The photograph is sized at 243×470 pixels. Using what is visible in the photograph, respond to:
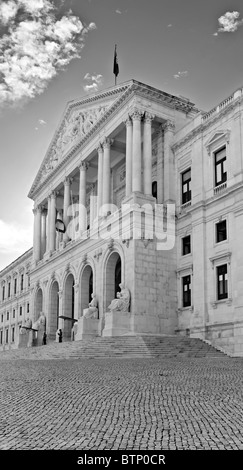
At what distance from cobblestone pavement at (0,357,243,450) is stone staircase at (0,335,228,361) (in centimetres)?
986

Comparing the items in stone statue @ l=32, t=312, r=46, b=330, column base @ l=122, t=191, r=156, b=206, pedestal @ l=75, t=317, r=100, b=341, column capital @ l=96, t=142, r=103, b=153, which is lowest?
pedestal @ l=75, t=317, r=100, b=341

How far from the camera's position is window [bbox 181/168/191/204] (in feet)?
127

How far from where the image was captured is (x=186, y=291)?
3703 cm

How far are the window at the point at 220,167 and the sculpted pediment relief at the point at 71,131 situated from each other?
12168mm

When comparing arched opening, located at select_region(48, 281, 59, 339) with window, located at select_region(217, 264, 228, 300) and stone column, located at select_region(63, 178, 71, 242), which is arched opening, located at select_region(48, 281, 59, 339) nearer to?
stone column, located at select_region(63, 178, 71, 242)

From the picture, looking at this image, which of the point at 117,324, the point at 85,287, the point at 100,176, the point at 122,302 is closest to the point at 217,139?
the point at 100,176

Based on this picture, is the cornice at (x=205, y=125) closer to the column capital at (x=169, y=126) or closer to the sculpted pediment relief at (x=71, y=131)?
the column capital at (x=169, y=126)

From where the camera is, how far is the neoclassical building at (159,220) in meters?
33.7

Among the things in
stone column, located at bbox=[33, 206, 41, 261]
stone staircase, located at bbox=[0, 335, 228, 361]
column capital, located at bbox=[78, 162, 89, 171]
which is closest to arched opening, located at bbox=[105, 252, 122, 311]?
stone staircase, located at bbox=[0, 335, 228, 361]

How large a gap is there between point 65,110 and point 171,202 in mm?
18447

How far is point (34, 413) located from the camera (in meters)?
11.4

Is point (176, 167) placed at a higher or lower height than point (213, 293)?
higher
